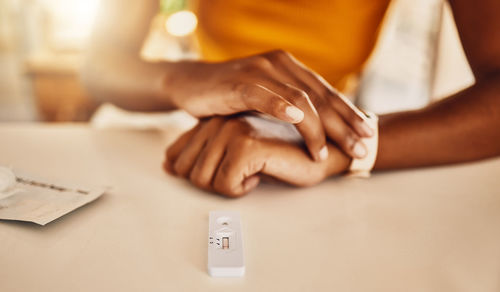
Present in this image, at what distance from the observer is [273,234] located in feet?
1.46

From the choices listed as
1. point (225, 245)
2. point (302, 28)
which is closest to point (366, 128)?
point (225, 245)

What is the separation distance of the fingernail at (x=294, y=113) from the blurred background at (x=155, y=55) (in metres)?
0.63

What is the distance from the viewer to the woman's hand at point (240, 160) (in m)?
0.51

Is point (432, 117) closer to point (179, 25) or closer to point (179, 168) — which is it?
point (179, 168)

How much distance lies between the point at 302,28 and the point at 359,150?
1.65ft

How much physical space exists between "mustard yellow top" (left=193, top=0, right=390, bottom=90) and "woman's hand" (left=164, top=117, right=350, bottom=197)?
0.48 m

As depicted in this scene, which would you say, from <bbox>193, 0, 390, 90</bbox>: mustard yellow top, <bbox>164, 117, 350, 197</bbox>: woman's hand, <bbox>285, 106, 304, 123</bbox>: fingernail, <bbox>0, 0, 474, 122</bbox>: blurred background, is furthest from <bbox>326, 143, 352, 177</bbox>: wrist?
<bbox>0, 0, 474, 122</bbox>: blurred background

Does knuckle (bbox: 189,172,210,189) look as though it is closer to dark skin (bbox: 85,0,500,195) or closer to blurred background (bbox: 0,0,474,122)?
dark skin (bbox: 85,0,500,195)

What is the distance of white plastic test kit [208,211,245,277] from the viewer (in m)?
0.37

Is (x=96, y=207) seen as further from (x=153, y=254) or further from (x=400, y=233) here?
(x=400, y=233)

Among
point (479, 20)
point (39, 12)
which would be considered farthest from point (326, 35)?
point (39, 12)

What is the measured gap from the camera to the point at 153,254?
40cm

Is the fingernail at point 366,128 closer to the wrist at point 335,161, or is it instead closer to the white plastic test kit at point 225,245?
the wrist at point 335,161

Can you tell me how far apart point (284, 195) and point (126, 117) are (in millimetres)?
981
